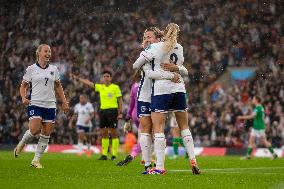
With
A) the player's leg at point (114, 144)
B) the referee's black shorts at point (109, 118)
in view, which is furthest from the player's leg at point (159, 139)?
the referee's black shorts at point (109, 118)

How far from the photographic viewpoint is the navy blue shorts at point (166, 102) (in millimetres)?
12148

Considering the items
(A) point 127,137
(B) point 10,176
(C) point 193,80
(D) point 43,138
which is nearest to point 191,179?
(B) point 10,176

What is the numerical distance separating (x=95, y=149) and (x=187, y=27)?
27.0ft

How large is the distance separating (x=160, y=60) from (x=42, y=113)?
343 centimetres

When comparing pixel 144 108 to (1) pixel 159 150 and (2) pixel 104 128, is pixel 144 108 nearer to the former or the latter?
(1) pixel 159 150

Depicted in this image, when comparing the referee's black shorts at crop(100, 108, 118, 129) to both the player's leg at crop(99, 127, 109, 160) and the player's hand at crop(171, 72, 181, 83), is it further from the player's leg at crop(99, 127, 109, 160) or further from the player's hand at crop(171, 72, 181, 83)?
the player's hand at crop(171, 72, 181, 83)

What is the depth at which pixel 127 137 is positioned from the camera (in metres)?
28.9

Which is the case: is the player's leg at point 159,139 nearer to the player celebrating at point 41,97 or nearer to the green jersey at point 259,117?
the player celebrating at point 41,97

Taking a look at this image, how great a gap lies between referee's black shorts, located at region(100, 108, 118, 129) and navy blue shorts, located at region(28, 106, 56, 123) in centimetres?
615

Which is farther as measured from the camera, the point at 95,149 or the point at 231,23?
the point at 231,23

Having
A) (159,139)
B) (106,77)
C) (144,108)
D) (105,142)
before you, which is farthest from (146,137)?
(106,77)

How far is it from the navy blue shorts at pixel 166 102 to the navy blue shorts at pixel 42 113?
321cm

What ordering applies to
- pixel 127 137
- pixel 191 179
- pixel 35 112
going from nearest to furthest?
pixel 191 179, pixel 35 112, pixel 127 137

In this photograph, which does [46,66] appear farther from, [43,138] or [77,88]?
[77,88]
